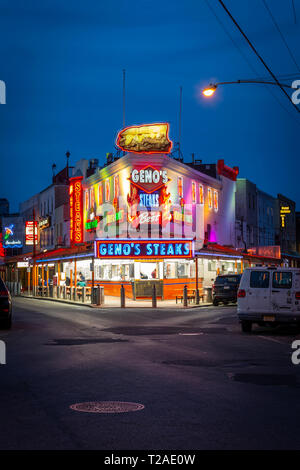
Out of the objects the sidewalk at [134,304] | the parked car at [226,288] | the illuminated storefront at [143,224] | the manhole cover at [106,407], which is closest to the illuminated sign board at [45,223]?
the illuminated storefront at [143,224]

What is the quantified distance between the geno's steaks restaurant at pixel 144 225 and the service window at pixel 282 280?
20.1m

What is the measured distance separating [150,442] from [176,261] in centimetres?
3732

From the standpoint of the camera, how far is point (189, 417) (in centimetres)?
705

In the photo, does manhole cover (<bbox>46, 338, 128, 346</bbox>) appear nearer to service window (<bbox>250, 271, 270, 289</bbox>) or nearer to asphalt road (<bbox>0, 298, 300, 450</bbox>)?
asphalt road (<bbox>0, 298, 300, 450</bbox>)

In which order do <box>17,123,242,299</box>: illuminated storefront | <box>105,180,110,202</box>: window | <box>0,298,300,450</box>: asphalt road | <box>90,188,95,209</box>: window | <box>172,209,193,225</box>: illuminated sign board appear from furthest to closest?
<box>90,188,95,209</box>: window, <box>105,180,110,202</box>: window, <box>172,209,193,225</box>: illuminated sign board, <box>17,123,242,299</box>: illuminated storefront, <box>0,298,300,450</box>: asphalt road

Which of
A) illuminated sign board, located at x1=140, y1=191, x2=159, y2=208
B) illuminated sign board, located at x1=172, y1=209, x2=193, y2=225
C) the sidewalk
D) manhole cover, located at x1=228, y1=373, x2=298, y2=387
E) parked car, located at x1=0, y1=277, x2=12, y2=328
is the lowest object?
the sidewalk

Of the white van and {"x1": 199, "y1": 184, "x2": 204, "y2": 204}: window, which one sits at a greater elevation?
{"x1": 199, "y1": 184, "x2": 204, "y2": 204}: window

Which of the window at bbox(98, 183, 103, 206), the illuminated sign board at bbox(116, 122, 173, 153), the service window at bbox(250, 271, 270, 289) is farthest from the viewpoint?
the window at bbox(98, 183, 103, 206)

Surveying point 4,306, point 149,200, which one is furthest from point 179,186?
point 4,306

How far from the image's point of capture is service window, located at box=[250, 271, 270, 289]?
1847 centimetres

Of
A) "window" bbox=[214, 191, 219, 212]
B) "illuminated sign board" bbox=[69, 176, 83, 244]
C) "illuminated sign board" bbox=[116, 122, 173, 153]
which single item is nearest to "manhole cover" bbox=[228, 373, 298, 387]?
"illuminated sign board" bbox=[116, 122, 173, 153]

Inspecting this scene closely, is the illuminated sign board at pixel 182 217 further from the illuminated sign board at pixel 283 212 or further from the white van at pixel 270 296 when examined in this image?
the illuminated sign board at pixel 283 212

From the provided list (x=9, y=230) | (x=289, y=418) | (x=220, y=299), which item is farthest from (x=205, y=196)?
(x=289, y=418)

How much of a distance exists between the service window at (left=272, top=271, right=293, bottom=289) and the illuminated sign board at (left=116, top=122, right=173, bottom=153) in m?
27.5
